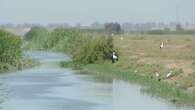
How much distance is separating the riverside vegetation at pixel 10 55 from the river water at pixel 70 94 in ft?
8.05

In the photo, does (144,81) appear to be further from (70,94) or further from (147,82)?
(70,94)

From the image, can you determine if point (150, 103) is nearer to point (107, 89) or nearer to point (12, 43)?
point (107, 89)

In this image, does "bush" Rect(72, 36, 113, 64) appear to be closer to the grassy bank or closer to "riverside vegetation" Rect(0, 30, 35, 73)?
the grassy bank

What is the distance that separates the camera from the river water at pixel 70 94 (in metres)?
28.4

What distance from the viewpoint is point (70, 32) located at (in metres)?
86.2

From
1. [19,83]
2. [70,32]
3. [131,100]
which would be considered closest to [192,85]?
[131,100]

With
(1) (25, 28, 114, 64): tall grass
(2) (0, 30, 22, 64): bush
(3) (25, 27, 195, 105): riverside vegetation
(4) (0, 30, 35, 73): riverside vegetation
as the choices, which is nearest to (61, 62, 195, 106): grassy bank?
(3) (25, 27, 195, 105): riverside vegetation

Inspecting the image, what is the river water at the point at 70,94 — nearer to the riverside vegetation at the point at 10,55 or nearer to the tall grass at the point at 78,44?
the riverside vegetation at the point at 10,55

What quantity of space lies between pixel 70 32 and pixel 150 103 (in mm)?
57709

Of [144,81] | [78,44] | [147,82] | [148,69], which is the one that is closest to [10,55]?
[148,69]

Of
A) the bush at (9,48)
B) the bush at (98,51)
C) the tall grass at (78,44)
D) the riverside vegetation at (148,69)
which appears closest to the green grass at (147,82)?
the riverside vegetation at (148,69)

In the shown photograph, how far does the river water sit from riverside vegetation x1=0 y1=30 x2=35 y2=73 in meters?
2.45

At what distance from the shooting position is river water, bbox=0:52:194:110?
28.4 metres

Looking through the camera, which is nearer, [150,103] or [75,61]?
[150,103]
